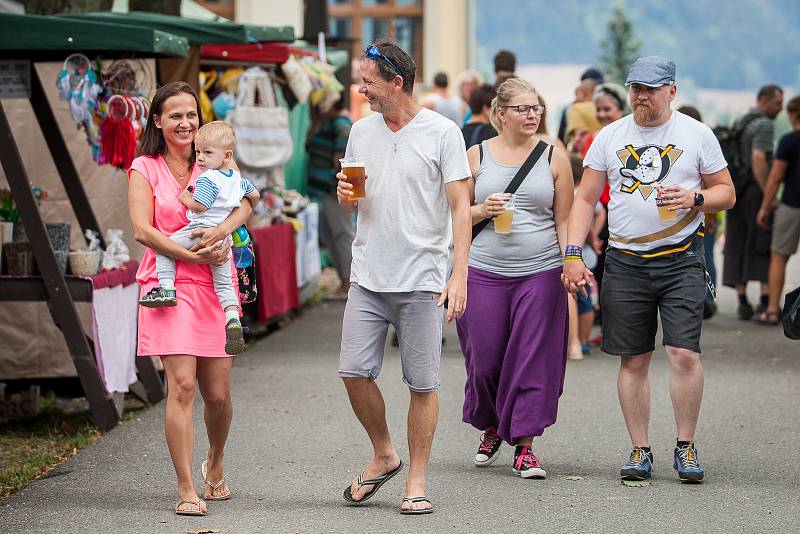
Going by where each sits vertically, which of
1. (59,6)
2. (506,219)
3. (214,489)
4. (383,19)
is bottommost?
(214,489)

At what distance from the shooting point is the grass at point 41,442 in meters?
7.39

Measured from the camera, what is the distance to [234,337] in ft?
20.2

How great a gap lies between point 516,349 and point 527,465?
0.57 meters

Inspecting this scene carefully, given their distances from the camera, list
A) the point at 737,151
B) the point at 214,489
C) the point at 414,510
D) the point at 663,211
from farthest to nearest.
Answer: the point at 737,151, the point at 663,211, the point at 214,489, the point at 414,510

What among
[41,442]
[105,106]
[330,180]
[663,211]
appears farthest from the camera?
[330,180]

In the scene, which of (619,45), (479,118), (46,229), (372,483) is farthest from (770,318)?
(619,45)

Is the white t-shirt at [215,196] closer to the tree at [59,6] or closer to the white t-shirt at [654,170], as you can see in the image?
the white t-shirt at [654,170]

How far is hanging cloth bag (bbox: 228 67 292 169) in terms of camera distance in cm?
1288

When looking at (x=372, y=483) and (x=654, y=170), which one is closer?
(x=372, y=483)

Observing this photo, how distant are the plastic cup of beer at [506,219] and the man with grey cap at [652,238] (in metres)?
0.30

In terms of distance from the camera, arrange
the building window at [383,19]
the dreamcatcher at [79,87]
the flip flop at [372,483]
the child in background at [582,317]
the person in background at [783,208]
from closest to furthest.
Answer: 1. the flip flop at [372,483]
2. the dreamcatcher at [79,87]
3. the child in background at [582,317]
4. the person in background at [783,208]
5. the building window at [383,19]

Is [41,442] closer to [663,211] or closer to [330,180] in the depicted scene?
[663,211]

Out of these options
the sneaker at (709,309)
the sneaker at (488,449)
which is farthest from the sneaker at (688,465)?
the sneaker at (709,309)

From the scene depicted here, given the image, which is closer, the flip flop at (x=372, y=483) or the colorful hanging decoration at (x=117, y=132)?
the flip flop at (x=372, y=483)
